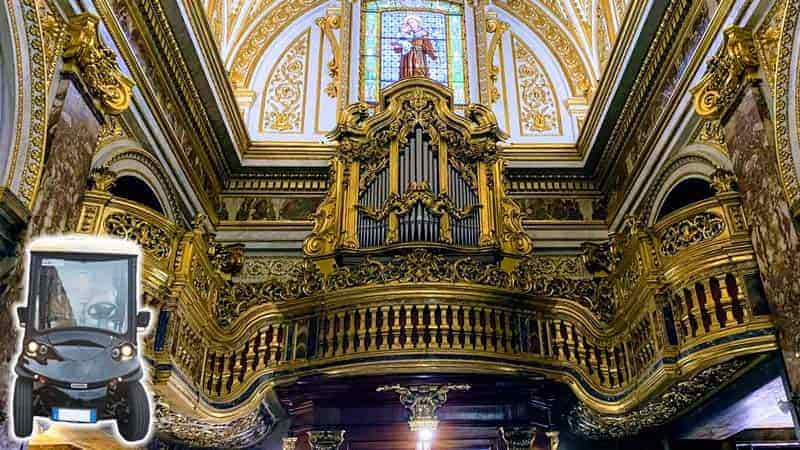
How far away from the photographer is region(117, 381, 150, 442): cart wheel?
2599mm

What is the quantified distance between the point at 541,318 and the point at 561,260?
2.96m

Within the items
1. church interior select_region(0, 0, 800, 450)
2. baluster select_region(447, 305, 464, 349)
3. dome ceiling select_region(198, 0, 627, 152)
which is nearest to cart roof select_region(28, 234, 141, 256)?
church interior select_region(0, 0, 800, 450)

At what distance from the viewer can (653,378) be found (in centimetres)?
576

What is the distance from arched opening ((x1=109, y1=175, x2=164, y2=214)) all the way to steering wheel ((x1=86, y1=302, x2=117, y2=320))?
554cm

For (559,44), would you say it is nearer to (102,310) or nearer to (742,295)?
(742,295)

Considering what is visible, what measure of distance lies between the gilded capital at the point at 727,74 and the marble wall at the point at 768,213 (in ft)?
0.45

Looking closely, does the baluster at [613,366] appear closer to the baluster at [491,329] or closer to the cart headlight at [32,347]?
the baluster at [491,329]

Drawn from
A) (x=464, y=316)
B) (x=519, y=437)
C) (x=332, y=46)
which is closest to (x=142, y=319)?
(x=464, y=316)

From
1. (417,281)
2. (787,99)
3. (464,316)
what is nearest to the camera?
(787,99)

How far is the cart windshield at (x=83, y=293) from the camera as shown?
7.73ft

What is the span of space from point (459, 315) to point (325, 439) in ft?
6.01

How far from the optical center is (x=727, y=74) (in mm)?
6023

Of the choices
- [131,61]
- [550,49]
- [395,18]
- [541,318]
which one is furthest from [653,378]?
[395,18]

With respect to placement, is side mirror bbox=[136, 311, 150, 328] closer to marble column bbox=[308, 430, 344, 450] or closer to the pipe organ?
marble column bbox=[308, 430, 344, 450]
